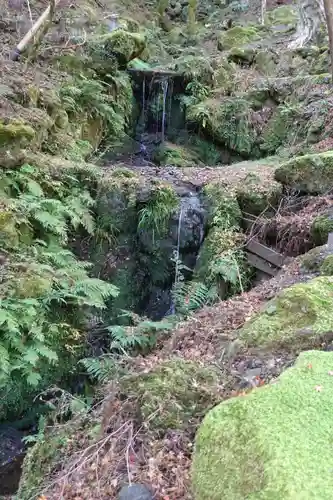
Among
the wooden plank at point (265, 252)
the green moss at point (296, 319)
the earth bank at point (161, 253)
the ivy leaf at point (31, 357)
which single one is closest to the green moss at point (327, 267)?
the earth bank at point (161, 253)

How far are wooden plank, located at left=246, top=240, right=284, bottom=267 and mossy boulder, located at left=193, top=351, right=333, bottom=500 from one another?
4.47 m

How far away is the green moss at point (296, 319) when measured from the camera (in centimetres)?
350

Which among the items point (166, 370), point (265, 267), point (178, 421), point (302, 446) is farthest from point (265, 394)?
point (265, 267)

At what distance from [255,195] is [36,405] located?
4826 mm

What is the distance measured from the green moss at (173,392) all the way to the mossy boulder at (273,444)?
→ 1.78ft

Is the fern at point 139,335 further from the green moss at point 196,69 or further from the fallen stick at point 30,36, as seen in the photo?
the green moss at point 196,69

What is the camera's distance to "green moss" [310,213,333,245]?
6314mm

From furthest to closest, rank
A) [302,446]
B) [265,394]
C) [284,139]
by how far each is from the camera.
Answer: [284,139]
[265,394]
[302,446]

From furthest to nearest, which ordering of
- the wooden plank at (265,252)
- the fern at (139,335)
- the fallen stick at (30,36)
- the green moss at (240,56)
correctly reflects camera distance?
1. the green moss at (240,56)
2. the fallen stick at (30,36)
3. the wooden plank at (265,252)
4. the fern at (139,335)

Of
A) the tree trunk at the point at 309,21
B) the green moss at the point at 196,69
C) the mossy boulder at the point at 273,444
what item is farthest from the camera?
the tree trunk at the point at 309,21

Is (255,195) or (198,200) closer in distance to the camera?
(255,195)

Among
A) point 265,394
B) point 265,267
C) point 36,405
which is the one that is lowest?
point 36,405

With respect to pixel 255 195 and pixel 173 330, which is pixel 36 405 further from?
pixel 255 195

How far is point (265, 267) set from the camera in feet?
23.6
